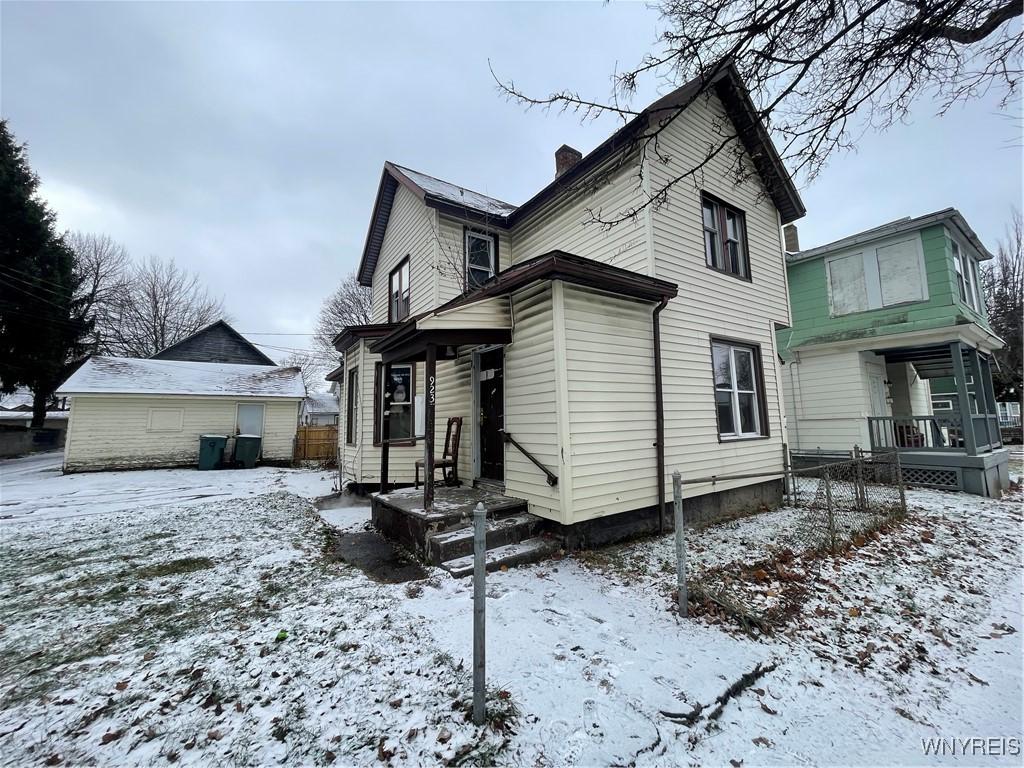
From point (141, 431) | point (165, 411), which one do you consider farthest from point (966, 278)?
point (141, 431)

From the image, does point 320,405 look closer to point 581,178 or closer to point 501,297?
point 581,178

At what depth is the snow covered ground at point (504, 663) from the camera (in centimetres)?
222

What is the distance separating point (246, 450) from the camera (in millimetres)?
15820

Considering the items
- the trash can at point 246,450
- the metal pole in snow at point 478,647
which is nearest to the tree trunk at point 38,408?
the trash can at point 246,450

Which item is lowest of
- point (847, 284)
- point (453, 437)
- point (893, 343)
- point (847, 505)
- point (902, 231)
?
point (847, 505)

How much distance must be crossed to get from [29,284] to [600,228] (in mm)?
27173

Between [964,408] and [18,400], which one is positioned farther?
[18,400]

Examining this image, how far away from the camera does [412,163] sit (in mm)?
11539

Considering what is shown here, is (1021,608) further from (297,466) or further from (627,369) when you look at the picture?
(297,466)

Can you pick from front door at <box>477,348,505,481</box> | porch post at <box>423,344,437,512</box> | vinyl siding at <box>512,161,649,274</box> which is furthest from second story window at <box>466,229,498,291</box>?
porch post at <box>423,344,437,512</box>

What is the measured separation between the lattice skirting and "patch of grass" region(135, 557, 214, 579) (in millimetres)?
14639

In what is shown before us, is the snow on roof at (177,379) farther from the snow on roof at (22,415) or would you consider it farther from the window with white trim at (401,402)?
the snow on roof at (22,415)

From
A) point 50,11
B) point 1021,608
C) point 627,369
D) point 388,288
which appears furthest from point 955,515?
point 50,11

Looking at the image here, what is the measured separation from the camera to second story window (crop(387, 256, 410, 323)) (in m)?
10.4
